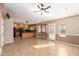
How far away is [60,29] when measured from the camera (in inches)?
118

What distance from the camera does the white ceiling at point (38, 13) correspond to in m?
2.58

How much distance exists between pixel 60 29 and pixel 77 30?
1.32 ft

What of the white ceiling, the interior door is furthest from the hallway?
the white ceiling

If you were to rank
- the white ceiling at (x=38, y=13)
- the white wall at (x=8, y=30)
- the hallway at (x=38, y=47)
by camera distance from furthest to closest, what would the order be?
1. the hallway at (x=38, y=47)
2. the white wall at (x=8, y=30)
3. the white ceiling at (x=38, y=13)

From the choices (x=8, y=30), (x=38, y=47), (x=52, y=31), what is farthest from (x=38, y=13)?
(x=38, y=47)

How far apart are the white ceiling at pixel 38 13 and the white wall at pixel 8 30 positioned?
0.19m

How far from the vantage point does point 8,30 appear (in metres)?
2.83

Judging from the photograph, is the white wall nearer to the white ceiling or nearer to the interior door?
the white ceiling

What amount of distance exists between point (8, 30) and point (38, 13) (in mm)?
800

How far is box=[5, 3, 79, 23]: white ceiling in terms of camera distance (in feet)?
8.46

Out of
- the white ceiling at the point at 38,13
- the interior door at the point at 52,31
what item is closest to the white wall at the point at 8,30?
the white ceiling at the point at 38,13

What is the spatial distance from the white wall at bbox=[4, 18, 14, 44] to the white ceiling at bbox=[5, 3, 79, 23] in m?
0.19

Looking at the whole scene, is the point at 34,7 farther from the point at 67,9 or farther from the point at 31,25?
the point at 67,9

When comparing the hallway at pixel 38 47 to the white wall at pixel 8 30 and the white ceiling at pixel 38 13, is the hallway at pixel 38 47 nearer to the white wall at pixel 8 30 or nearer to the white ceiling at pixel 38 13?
the white wall at pixel 8 30
